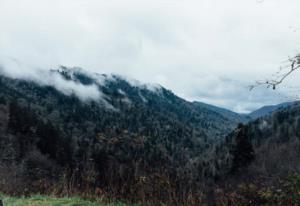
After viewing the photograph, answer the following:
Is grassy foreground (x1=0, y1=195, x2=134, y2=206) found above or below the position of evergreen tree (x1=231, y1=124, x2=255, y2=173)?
below

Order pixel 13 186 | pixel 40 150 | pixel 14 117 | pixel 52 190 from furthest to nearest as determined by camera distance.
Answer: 1. pixel 14 117
2. pixel 40 150
3. pixel 13 186
4. pixel 52 190

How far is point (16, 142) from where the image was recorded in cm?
7762

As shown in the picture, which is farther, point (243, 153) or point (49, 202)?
point (243, 153)

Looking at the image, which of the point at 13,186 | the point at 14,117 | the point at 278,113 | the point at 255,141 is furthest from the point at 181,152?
the point at 13,186

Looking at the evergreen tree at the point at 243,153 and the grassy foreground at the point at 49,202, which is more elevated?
the evergreen tree at the point at 243,153

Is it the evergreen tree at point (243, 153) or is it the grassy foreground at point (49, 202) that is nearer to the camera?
the grassy foreground at point (49, 202)

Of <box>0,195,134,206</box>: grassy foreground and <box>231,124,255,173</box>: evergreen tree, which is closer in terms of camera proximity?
<box>0,195,134,206</box>: grassy foreground

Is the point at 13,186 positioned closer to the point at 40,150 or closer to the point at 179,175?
the point at 179,175

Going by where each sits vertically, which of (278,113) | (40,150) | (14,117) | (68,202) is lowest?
(68,202)

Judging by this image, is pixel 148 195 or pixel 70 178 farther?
pixel 70 178

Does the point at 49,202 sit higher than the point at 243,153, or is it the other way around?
the point at 243,153

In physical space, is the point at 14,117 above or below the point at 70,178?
above

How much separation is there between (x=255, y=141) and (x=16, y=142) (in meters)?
77.7

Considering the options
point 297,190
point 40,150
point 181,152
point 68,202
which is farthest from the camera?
point 181,152
